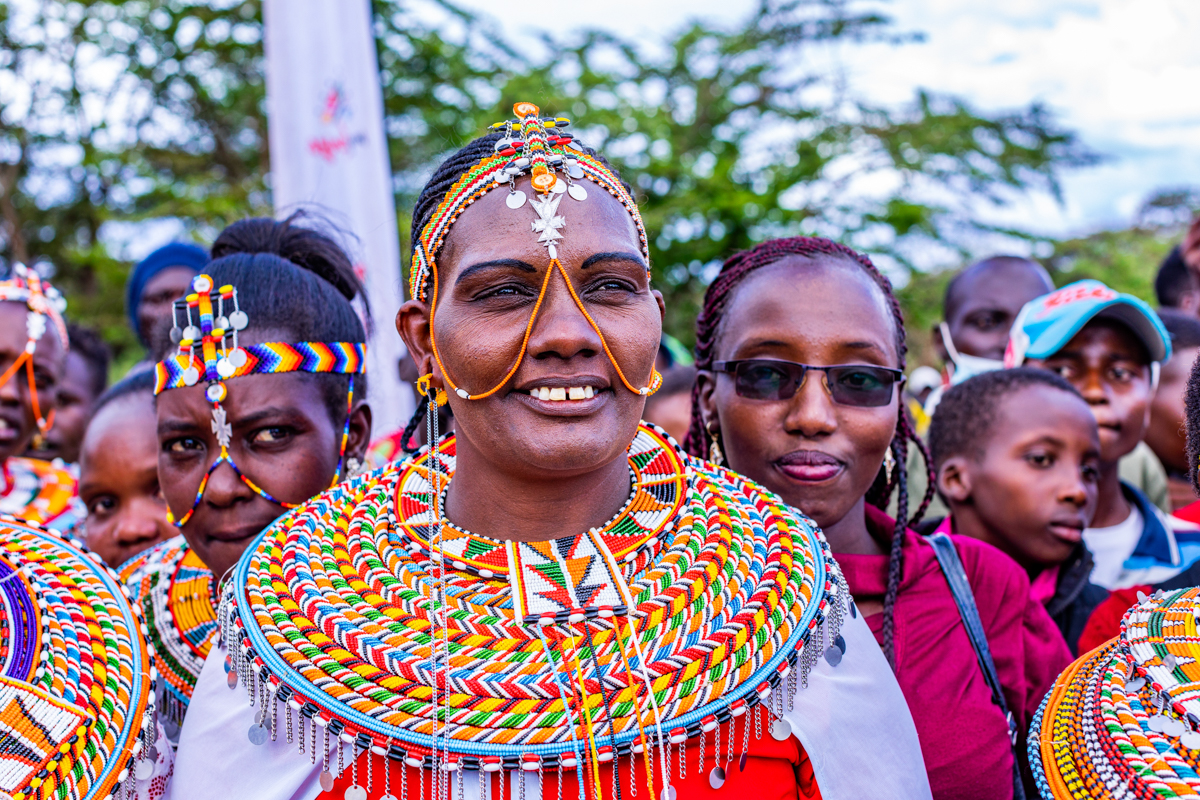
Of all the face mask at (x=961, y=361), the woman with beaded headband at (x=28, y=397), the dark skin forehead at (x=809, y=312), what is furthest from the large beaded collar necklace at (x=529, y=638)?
the face mask at (x=961, y=361)

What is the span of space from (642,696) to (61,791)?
3.29 ft

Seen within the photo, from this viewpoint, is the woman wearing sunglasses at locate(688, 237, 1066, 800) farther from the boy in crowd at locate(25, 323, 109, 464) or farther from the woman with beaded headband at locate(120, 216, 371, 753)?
the boy in crowd at locate(25, 323, 109, 464)

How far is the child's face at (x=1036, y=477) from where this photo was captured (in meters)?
3.14

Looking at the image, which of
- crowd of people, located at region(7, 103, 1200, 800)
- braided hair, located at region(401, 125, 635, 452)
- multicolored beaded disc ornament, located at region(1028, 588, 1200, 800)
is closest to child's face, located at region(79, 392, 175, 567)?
crowd of people, located at region(7, 103, 1200, 800)

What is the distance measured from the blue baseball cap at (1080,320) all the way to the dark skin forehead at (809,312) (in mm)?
1456

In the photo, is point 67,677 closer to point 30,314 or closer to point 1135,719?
point 1135,719

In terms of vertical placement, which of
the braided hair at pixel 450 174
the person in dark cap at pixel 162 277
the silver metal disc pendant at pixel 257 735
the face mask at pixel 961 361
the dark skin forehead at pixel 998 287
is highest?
the person in dark cap at pixel 162 277

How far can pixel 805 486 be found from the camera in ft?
8.01

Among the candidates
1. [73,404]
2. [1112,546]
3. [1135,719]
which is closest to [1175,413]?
[1112,546]

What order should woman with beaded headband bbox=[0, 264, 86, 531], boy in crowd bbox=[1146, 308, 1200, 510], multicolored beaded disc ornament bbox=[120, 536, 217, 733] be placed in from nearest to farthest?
multicolored beaded disc ornament bbox=[120, 536, 217, 733] < woman with beaded headband bbox=[0, 264, 86, 531] < boy in crowd bbox=[1146, 308, 1200, 510]

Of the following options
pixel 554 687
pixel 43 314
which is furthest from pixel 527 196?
pixel 43 314

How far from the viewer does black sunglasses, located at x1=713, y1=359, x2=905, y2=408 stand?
8.05 ft

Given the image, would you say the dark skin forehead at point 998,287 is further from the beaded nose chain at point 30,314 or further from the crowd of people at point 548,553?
the beaded nose chain at point 30,314

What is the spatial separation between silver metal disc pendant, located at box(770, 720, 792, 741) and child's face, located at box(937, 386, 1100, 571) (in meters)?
1.78
